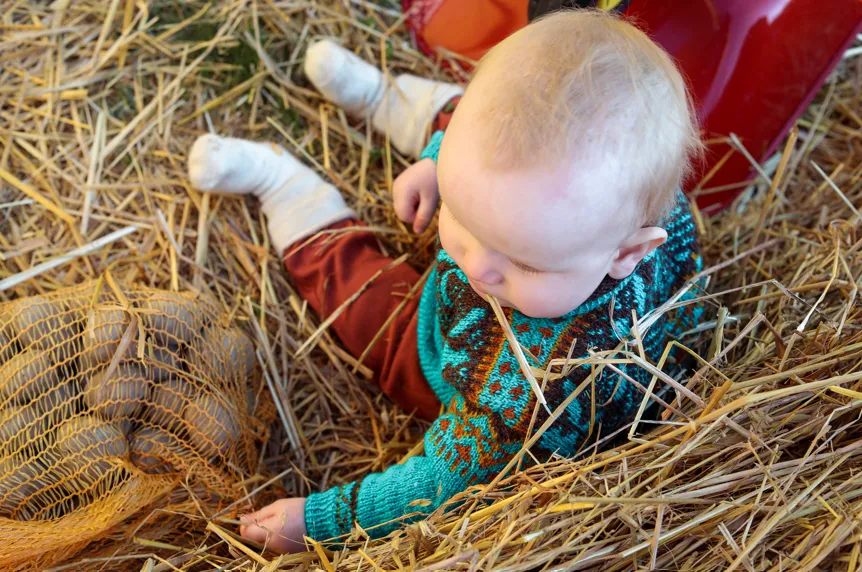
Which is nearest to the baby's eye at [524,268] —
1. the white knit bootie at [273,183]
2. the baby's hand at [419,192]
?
the baby's hand at [419,192]

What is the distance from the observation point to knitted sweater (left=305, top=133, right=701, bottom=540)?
136 cm

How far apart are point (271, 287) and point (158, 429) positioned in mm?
536

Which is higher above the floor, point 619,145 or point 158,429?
point 619,145

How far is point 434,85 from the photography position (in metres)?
2.10

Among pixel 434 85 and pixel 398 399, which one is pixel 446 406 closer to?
pixel 398 399

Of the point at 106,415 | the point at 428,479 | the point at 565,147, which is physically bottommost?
the point at 428,479

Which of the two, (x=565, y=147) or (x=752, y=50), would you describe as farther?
(x=752, y=50)

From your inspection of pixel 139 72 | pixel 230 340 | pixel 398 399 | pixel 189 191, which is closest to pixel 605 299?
pixel 398 399

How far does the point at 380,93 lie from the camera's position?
7.04 ft

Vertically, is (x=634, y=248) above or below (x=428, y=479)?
above

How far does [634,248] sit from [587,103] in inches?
13.3

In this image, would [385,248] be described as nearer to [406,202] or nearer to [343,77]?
[406,202]

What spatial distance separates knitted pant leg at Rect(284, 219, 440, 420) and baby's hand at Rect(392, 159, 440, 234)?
184mm

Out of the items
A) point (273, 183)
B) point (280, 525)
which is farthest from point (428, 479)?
point (273, 183)
